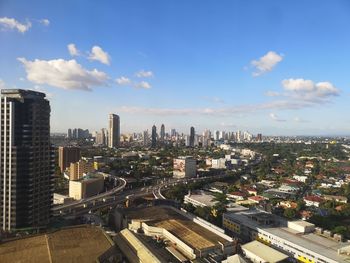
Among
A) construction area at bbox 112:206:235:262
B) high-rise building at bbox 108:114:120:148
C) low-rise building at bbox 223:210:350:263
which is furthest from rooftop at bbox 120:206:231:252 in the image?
high-rise building at bbox 108:114:120:148

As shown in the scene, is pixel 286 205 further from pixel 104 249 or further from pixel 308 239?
pixel 104 249

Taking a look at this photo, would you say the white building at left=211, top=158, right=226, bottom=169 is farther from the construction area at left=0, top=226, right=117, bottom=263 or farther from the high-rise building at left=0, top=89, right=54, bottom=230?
the construction area at left=0, top=226, right=117, bottom=263

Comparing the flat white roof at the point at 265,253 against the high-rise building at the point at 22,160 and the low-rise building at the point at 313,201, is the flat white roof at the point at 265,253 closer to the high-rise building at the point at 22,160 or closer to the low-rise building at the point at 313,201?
the high-rise building at the point at 22,160

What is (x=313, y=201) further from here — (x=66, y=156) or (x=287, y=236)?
(x=66, y=156)

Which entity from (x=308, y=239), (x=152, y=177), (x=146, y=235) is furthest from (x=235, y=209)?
(x=152, y=177)

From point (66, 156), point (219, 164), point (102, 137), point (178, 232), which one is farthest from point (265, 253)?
point (102, 137)

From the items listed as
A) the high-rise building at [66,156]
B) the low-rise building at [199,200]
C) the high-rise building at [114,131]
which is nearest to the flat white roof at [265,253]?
the low-rise building at [199,200]
